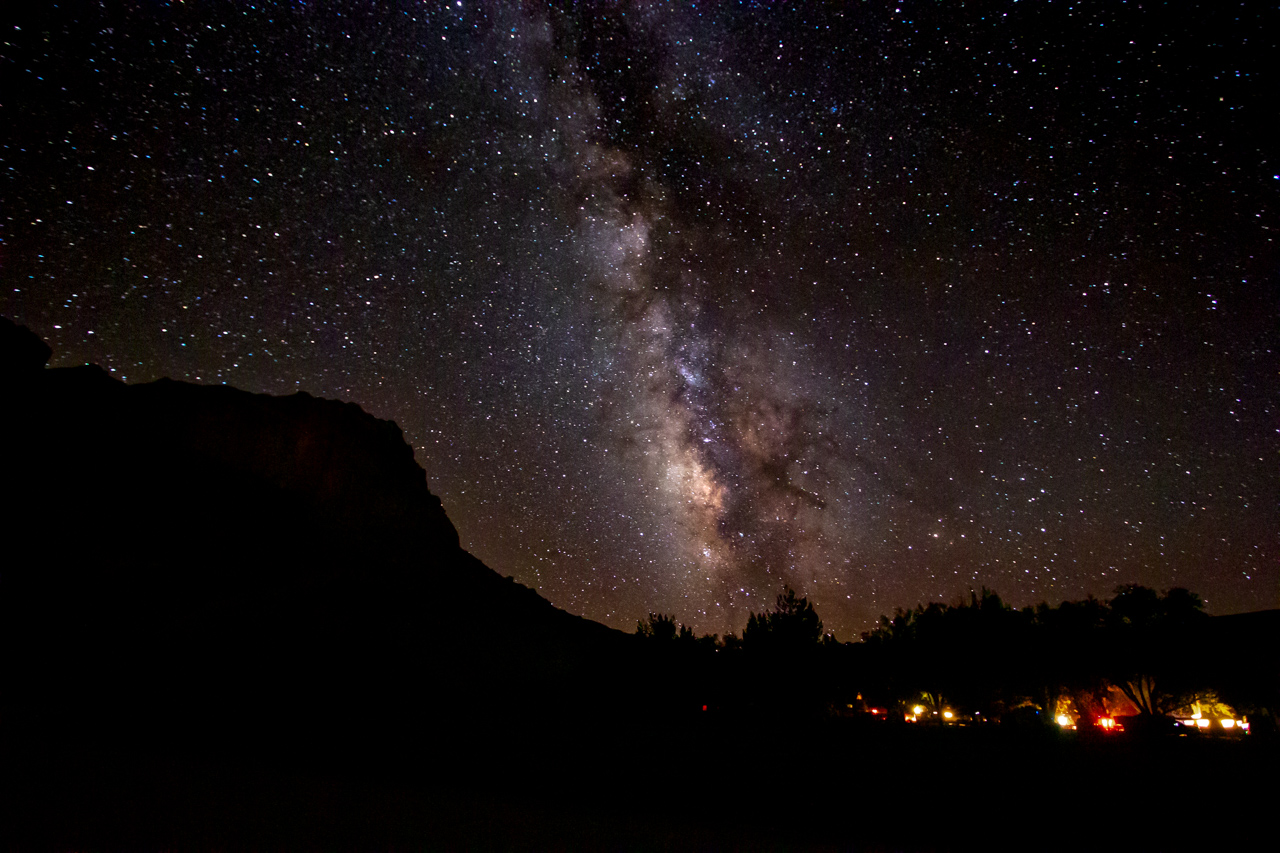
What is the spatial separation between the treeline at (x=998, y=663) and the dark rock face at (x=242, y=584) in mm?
7449

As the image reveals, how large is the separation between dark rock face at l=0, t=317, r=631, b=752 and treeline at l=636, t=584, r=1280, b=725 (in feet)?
24.4

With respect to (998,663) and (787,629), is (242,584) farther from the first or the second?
(998,663)

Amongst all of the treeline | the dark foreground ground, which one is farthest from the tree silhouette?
the dark foreground ground

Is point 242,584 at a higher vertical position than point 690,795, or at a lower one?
lower

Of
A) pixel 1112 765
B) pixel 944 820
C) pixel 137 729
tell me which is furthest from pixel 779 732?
pixel 137 729

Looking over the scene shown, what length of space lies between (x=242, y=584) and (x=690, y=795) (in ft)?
94.9

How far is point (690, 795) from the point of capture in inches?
437

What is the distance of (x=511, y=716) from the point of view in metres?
13.0

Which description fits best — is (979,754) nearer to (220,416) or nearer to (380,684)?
(380,684)

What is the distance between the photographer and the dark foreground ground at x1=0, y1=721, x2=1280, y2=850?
7652 millimetres

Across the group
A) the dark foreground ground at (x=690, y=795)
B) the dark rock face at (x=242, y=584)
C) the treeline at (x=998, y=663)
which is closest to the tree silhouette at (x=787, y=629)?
the treeline at (x=998, y=663)

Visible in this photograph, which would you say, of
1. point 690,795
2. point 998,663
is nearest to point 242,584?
point 690,795

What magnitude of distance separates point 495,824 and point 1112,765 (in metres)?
10.5

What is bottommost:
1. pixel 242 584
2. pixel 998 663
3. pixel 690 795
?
pixel 242 584
